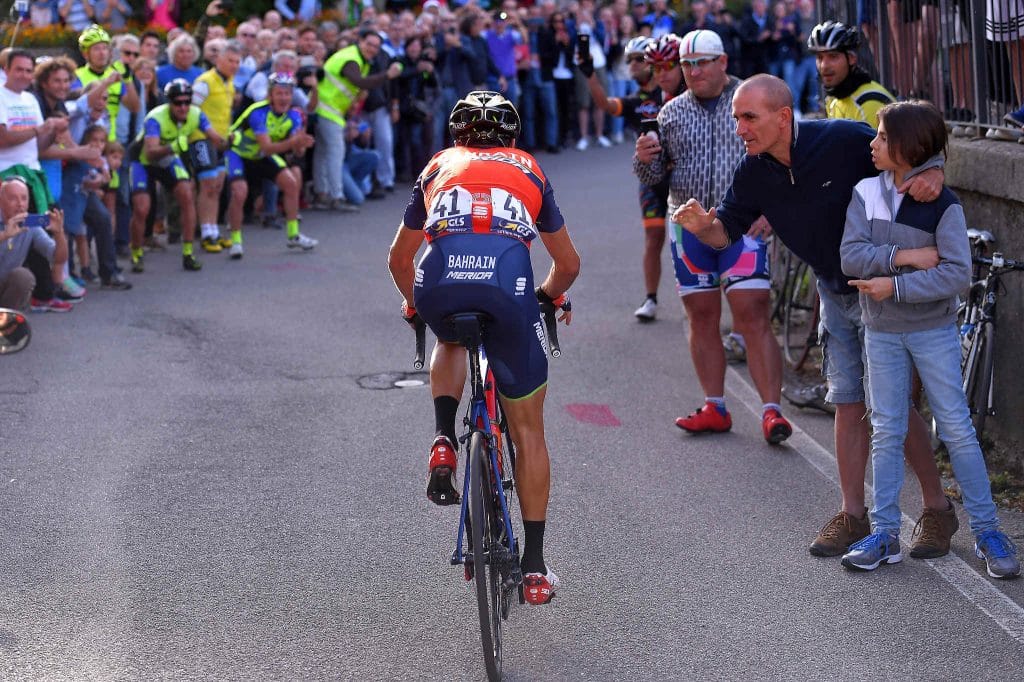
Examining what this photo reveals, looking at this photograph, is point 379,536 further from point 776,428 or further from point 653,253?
point 653,253

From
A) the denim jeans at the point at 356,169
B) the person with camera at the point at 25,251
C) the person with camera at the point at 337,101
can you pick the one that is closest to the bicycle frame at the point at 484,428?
the person with camera at the point at 25,251

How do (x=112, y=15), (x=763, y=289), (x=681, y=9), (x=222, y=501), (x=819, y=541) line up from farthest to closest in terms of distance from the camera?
(x=681, y=9)
(x=112, y=15)
(x=763, y=289)
(x=222, y=501)
(x=819, y=541)

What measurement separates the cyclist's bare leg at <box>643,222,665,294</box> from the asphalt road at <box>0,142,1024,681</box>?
1.53 ft

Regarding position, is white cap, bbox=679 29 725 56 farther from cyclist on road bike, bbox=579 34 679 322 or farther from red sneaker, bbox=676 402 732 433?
cyclist on road bike, bbox=579 34 679 322

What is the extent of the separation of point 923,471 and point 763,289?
2080mm

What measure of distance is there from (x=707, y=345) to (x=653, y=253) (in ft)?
9.70

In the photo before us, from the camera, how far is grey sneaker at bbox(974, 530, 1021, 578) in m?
6.07

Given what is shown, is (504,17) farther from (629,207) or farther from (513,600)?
(513,600)

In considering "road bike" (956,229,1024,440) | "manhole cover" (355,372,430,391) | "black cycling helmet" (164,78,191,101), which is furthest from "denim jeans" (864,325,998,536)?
"black cycling helmet" (164,78,191,101)

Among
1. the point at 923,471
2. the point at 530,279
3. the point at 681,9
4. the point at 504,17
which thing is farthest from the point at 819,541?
the point at 681,9

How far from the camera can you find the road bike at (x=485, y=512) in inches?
196

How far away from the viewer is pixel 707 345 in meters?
8.72

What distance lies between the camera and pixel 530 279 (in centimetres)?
544

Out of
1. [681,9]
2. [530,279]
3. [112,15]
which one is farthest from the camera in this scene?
[681,9]
